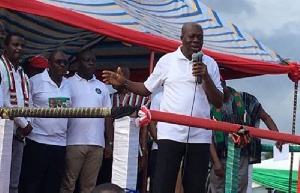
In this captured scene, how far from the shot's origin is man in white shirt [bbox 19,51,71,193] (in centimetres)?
650

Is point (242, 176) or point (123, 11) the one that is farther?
point (123, 11)

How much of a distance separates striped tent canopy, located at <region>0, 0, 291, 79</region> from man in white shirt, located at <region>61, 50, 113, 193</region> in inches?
20.7

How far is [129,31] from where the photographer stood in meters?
7.71

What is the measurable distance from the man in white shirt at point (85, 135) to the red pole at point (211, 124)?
2.05 meters

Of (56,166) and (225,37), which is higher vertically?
(225,37)

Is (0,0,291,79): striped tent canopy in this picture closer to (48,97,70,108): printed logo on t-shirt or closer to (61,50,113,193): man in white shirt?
(61,50,113,193): man in white shirt

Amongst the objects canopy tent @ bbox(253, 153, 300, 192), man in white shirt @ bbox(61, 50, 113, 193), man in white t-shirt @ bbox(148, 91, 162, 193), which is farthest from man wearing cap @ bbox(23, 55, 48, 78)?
canopy tent @ bbox(253, 153, 300, 192)

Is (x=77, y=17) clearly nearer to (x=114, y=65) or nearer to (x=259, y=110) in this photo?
(x=259, y=110)

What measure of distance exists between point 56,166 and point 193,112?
5.66 feet

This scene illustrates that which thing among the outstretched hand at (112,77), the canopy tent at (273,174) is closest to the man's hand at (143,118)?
the outstretched hand at (112,77)

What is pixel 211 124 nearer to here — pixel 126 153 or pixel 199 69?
pixel 199 69

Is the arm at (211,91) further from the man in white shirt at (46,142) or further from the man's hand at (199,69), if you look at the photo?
the man in white shirt at (46,142)

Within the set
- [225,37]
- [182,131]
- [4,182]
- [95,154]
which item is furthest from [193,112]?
[225,37]

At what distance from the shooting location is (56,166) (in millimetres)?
6664
